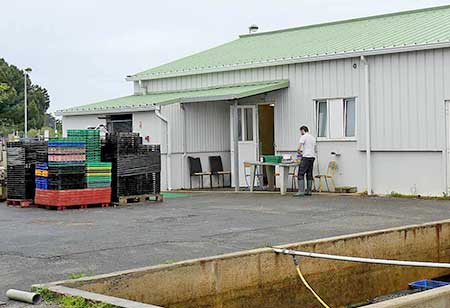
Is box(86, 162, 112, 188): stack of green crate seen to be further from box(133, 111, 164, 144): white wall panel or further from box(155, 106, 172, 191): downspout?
box(133, 111, 164, 144): white wall panel

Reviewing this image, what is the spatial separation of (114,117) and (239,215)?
956cm

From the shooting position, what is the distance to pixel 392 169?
18.8 m

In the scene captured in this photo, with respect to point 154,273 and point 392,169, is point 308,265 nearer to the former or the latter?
point 154,273

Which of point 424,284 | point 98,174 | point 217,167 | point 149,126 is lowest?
point 424,284

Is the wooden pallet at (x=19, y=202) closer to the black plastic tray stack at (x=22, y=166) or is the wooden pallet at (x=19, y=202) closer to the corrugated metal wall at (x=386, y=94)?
the black plastic tray stack at (x=22, y=166)

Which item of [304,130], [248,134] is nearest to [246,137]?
[248,134]

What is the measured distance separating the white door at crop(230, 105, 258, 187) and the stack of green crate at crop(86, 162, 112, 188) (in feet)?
18.1

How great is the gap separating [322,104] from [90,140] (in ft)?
22.0

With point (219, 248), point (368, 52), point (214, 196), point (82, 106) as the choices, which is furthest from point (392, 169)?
point (82, 106)

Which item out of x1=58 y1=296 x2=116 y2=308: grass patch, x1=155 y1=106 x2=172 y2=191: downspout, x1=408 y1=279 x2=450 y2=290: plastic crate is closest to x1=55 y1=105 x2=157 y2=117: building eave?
x1=155 y1=106 x2=172 y2=191: downspout

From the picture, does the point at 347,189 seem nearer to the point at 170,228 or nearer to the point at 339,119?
the point at 339,119

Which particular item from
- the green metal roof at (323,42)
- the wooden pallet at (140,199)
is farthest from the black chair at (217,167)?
the wooden pallet at (140,199)

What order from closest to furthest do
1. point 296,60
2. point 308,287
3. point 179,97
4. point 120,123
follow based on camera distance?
point 308,287 < point 296,60 < point 179,97 < point 120,123

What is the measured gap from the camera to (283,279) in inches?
378
